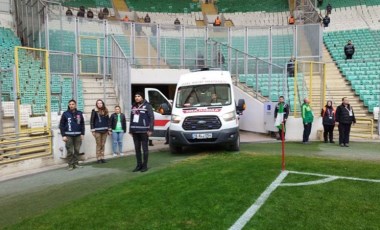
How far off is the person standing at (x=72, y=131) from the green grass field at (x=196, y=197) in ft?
1.74

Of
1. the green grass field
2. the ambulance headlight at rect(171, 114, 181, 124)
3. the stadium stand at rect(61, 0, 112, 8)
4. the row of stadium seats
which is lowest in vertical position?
the green grass field

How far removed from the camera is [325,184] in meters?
6.75

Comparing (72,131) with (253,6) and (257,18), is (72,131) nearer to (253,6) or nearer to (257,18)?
(257,18)

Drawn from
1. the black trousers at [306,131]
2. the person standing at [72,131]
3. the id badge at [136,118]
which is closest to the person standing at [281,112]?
the black trousers at [306,131]

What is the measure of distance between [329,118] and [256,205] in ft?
25.9

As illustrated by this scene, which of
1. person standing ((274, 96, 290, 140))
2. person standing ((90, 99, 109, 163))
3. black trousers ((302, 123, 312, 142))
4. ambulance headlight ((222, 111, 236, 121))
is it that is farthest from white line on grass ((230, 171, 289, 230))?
person standing ((274, 96, 290, 140))

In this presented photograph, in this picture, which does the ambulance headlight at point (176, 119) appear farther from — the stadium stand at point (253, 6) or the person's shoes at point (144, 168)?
the stadium stand at point (253, 6)

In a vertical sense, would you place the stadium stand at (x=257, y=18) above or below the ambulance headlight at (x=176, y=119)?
A: above

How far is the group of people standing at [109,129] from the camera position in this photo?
8680 mm

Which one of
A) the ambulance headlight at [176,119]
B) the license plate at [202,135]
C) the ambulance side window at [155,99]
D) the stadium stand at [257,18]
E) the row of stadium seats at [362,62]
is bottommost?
the license plate at [202,135]

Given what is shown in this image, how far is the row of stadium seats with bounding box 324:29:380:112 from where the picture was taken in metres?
16.5

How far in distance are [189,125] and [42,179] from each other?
402 centimetres

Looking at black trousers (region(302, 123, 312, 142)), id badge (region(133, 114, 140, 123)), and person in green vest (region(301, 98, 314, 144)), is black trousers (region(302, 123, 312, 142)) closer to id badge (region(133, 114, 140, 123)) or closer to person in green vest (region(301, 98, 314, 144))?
person in green vest (region(301, 98, 314, 144))

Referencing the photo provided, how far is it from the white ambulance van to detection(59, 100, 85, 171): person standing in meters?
2.56
